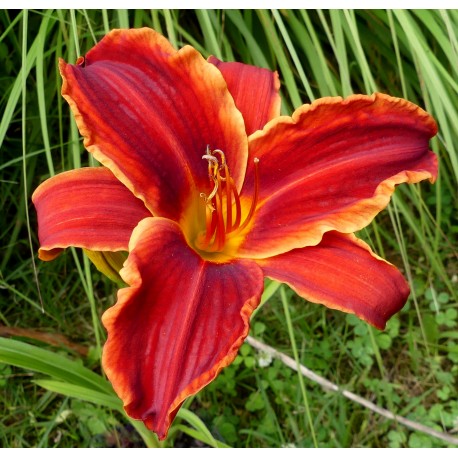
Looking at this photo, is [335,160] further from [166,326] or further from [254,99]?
[166,326]

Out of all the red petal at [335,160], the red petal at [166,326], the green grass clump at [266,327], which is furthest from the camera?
the green grass clump at [266,327]

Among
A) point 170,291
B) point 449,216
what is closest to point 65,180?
point 170,291

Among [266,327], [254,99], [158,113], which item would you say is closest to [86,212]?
[158,113]

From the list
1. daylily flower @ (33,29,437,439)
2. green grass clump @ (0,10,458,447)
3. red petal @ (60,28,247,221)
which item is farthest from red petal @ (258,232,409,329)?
green grass clump @ (0,10,458,447)

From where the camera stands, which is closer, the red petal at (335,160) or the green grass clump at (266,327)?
the red petal at (335,160)

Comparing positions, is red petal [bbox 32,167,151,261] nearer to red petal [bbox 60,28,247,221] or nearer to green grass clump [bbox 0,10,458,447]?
red petal [bbox 60,28,247,221]

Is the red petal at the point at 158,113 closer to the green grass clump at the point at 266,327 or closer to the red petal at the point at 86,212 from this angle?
the red petal at the point at 86,212

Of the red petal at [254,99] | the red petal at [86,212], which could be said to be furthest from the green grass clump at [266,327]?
the red petal at [86,212]
